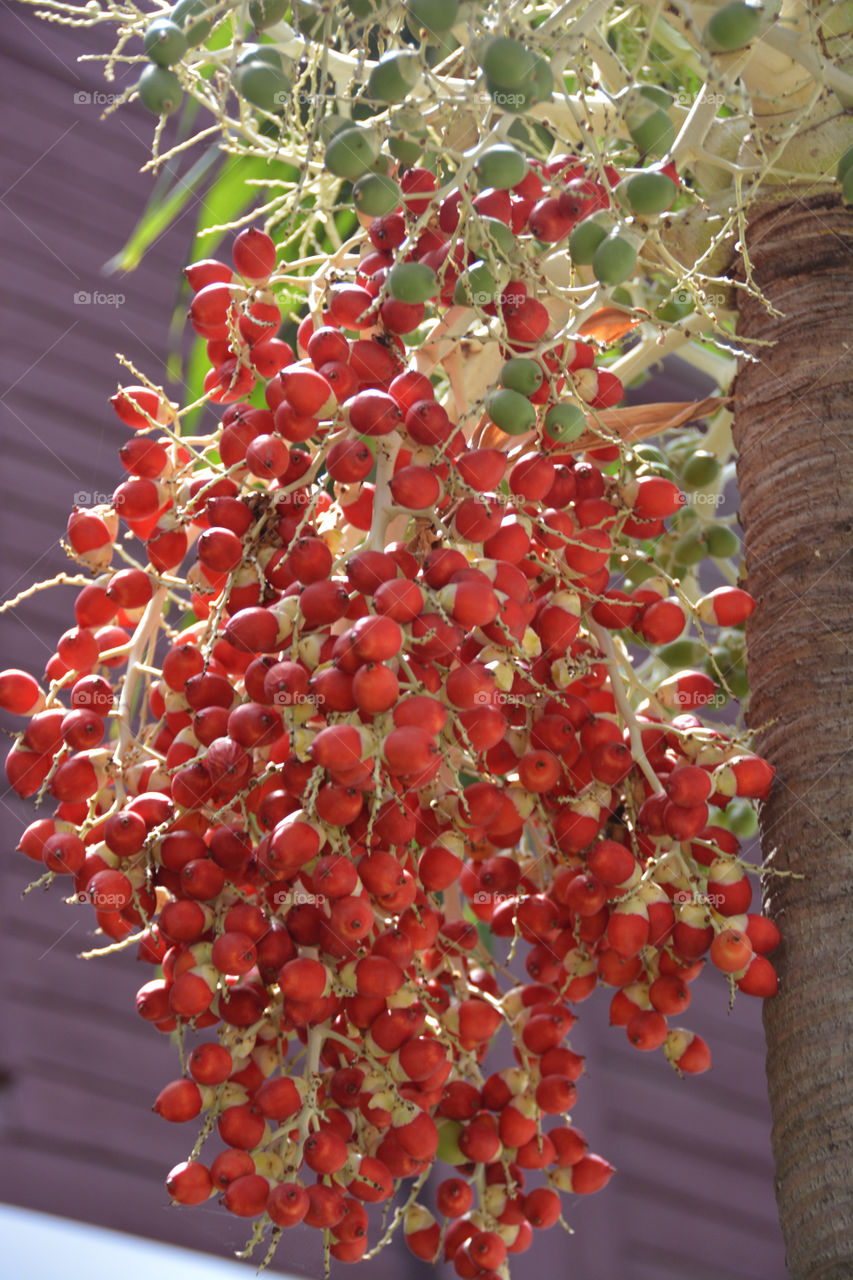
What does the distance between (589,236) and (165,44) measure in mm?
307

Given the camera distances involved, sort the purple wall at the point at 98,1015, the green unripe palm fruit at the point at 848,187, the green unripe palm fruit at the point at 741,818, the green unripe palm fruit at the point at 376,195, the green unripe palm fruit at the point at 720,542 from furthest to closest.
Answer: the purple wall at the point at 98,1015, the green unripe palm fruit at the point at 720,542, the green unripe palm fruit at the point at 741,818, the green unripe palm fruit at the point at 848,187, the green unripe palm fruit at the point at 376,195

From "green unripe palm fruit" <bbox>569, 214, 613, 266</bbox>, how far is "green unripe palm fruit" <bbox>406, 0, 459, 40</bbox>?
16 centimetres

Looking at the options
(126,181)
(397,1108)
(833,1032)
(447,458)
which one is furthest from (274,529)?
(126,181)

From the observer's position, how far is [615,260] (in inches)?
34.7

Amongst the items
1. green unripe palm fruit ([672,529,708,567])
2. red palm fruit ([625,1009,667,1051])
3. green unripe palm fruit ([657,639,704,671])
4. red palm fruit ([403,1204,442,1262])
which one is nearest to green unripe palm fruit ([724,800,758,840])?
green unripe palm fruit ([657,639,704,671])

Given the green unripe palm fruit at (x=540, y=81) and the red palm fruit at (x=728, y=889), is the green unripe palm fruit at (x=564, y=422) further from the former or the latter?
the red palm fruit at (x=728, y=889)

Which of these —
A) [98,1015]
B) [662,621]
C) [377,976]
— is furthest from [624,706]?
[98,1015]

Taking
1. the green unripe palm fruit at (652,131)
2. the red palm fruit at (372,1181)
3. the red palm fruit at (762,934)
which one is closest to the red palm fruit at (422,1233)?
the red palm fruit at (372,1181)

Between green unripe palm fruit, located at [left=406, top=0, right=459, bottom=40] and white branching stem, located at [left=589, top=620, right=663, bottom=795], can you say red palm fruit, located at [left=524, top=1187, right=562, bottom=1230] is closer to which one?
white branching stem, located at [left=589, top=620, right=663, bottom=795]

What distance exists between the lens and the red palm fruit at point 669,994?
3.32 feet

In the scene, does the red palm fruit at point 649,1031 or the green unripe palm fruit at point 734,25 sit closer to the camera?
the green unripe palm fruit at point 734,25

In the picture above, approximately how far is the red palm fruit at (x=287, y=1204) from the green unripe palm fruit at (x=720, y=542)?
33.3 inches

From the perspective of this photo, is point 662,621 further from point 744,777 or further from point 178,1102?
point 178,1102

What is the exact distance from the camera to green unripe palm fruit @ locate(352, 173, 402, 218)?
3.04 ft
